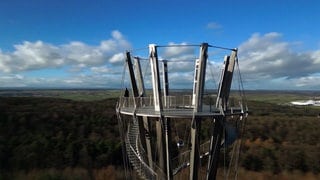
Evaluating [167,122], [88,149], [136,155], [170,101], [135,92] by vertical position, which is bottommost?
[88,149]

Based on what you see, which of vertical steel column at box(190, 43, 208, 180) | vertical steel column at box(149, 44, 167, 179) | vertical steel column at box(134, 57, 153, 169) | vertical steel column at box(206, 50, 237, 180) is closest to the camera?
vertical steel column at box(190, 43, 208, 180)

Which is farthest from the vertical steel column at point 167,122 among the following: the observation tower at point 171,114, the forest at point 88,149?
the forest at point 88,149

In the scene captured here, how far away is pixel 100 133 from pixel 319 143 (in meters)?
31.1

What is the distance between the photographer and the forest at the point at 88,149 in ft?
143

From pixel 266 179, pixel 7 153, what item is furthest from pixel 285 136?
pixel 7 153

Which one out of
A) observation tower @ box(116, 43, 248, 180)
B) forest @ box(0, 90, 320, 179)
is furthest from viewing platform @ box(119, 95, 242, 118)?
forest @ box(0, 90, 320, 179)

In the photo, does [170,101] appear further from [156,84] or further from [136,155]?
[136,155]

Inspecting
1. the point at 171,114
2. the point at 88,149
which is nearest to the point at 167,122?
the point at 171,114

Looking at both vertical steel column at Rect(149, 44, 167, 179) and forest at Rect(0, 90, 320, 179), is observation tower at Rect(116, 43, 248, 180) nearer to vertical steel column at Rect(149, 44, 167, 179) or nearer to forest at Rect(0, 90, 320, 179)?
vertical steel column at Rect(149, 44, 167, 179)

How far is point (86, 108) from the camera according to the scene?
249 ft

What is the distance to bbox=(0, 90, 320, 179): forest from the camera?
43.4 m

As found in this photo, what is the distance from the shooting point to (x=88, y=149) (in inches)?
1882

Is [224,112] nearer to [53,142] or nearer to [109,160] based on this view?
[109,160]

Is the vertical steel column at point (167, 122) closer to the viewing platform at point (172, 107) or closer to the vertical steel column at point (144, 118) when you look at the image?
the viewing platform at point (172, 107)
